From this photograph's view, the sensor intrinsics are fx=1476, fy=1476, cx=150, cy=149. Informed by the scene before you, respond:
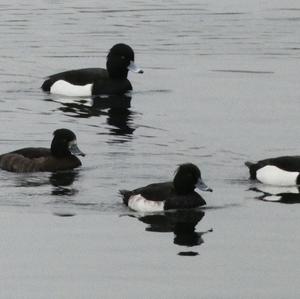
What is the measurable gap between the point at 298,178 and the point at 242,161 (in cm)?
161

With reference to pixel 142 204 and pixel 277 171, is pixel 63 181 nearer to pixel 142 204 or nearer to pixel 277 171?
pixel 142 204

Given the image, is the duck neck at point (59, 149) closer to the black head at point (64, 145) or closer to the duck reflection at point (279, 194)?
the black head at point (64, 145)

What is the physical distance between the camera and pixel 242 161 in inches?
912

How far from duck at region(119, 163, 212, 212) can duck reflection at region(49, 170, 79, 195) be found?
1216 millimetres

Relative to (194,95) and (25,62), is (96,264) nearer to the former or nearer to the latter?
(194,95)

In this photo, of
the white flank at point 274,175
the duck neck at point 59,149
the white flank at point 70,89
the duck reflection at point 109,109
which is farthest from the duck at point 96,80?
the white flank at point 274,175

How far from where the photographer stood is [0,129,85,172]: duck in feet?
73.9

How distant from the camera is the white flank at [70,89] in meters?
31.4

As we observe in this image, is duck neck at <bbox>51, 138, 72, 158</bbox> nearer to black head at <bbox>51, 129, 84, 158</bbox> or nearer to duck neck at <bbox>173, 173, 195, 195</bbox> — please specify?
black head at <bbox>51, 129, 84, 158</bbox>

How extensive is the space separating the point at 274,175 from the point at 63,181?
3.14 metres

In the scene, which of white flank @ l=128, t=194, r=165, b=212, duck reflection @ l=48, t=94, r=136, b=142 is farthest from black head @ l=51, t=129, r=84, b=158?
white flank @ l=128, t=194, r=165, b=212

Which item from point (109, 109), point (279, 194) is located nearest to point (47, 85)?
point (109, 109)

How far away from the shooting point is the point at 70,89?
104 feet

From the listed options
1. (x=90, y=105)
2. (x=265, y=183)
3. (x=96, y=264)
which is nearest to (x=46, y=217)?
(x=96, y=264)
